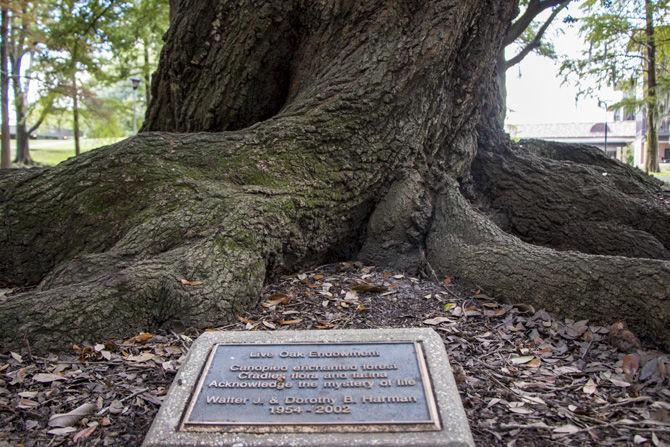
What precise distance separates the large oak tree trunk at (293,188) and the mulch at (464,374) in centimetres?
18

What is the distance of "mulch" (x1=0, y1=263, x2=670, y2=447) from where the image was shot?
2342 mm

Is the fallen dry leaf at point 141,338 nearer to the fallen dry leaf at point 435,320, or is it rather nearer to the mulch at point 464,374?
the mulch at point 464,374

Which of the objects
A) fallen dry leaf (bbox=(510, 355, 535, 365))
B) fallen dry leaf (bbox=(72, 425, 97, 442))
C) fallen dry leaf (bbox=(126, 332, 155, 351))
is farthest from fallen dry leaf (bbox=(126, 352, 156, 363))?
fallen dry leaf (bbox=(510, 355, 535, 365))

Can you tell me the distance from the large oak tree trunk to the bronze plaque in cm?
79

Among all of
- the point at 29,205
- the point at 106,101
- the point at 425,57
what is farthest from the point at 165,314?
the point at 106,101

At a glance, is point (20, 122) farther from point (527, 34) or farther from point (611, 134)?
point (611, 134)

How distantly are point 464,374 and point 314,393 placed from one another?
0.85 m

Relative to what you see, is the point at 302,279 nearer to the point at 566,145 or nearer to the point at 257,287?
the point at 257,287

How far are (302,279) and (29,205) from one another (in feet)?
7.14

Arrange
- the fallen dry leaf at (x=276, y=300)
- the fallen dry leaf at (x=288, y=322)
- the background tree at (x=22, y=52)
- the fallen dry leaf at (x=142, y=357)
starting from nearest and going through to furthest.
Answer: the fallen dry leaf at (x=142, y=357), the fallen dry leaf at (x=288, y=322), the fallen dry leaf at (x=276, y=300), the background tree at (x=22, y=52)

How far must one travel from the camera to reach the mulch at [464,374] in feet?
7.68

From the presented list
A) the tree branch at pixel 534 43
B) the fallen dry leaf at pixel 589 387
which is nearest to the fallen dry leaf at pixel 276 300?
the fallen dry leaf at pixel 589 387

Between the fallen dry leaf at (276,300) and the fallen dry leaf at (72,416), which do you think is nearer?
the fallen dry leaf at (72,416)

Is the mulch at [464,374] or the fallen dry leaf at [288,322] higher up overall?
the fallen dry leaf at [288,322]
